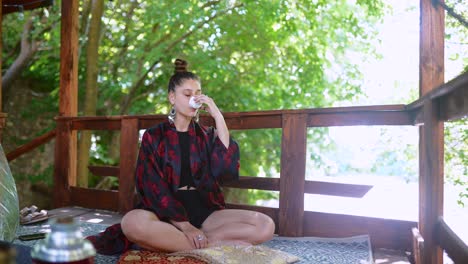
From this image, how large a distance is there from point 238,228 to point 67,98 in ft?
9.56

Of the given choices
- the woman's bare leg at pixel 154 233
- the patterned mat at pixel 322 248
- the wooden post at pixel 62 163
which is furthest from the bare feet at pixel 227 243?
the wooden post at pixel 62 163

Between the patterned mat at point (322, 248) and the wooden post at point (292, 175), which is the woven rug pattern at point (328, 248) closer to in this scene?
the patterned mat at point (322, 248)

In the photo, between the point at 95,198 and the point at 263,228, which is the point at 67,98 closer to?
the point at 95,198

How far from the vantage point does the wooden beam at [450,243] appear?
1487 millimetres

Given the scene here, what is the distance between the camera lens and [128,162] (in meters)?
3.96

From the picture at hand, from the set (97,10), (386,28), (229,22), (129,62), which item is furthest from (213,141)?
(386,28)

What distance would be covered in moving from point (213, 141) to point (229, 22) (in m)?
5.04

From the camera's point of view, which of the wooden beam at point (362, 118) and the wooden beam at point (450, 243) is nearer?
the wooden beam at point (450, 243)

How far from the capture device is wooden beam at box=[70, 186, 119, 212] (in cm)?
411

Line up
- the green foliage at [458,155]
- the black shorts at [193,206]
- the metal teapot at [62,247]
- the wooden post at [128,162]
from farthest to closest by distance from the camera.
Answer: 1. the wooden post at [128,162]
2. the green foliage at [458,155]
3. the black shorts at [193,206]
4. the metal teapot at [62,247]

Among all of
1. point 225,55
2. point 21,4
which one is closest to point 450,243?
point 21,4

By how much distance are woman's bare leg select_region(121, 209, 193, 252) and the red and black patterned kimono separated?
80 millimetres

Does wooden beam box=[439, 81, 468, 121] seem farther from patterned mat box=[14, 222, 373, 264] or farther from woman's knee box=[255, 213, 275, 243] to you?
woman's knee box=[255, 213, 275, 243]

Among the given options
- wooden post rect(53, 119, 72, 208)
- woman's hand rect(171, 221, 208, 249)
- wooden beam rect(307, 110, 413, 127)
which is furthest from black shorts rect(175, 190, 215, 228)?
wooden post rect(53, 119, 72, 208)
